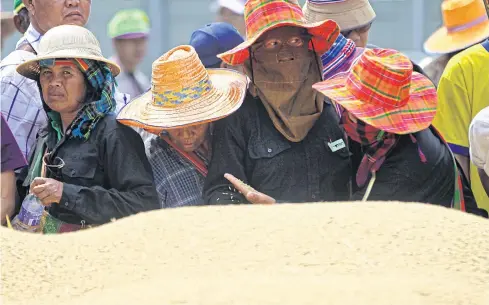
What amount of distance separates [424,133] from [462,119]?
3.02ft

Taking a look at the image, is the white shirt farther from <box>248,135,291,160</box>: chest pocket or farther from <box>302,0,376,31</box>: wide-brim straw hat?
<box>302,0,376,31</box>: wide-brim straw hat

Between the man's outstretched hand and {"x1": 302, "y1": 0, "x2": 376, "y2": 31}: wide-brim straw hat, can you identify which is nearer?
the man's outstretched hand

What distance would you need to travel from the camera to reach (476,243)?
3.78 metres

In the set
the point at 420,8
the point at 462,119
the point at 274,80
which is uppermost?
the point at 274,80

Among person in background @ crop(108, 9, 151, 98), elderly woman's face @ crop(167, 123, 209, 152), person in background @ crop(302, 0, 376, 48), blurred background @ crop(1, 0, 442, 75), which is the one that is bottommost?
blurred background @ crop(1, 0, 442, 75)

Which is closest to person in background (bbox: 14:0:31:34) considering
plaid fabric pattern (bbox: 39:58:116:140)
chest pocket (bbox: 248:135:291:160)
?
plaid fabric pattern (bbox: 39:58:116:140)

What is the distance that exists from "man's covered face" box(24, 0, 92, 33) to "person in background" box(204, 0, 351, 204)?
1272 mm

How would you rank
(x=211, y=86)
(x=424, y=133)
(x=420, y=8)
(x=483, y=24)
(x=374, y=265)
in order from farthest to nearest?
1. (x=420, y=8)
2. (x=483, y=24)
3. (x=211, y=86)
4. (x=424, y=133)
5. (x=374, y=265)

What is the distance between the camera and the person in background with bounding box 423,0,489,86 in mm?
6070

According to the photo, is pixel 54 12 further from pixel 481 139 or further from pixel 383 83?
pixel 481 139

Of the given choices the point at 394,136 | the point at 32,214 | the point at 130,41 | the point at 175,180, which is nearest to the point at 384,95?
the point at 394,136

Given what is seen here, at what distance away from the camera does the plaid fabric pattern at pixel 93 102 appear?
4691 millimetres

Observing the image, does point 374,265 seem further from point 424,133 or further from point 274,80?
point 274,80

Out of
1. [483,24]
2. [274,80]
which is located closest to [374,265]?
[274,80]
